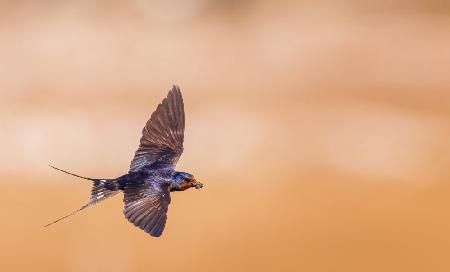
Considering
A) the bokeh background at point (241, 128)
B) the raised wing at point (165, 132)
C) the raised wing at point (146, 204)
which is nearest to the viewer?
the raised wing at point (146, 204)

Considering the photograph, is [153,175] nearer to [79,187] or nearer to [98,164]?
[79,187]

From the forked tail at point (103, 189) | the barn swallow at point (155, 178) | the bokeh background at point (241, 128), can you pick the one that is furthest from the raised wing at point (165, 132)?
the bokeh background at point (241, 128)

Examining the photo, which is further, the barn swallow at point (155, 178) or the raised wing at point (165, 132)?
the raised wing at point (165, 132)

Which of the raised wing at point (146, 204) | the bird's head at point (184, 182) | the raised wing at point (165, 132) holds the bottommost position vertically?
the raised wing at point (146, 204)

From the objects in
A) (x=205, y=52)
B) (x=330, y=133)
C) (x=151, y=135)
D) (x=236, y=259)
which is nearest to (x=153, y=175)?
(x=151, y=135)

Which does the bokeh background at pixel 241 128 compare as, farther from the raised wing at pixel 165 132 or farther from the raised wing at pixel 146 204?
the raised wing at pixel 146 204

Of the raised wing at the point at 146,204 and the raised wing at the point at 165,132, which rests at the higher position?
the raised wing at the point at 165,132

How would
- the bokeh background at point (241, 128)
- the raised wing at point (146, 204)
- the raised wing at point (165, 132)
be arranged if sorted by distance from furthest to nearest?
Result: the bokeh background at point (241, 128)
the raised wing at point (165, 132)
the raised wing at point (146, 204)

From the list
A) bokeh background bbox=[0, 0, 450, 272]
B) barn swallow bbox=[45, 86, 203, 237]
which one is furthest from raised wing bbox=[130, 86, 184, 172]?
bokeh background bbox=[0, 0, 450, 272]
